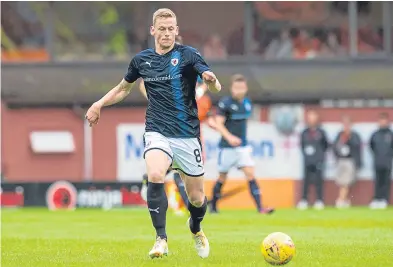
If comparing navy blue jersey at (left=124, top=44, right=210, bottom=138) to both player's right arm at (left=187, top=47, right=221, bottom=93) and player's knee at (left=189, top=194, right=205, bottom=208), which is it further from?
player's knee at (left=189, top=194, right=205, bottom=208)

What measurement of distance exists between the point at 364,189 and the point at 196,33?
18.3ft

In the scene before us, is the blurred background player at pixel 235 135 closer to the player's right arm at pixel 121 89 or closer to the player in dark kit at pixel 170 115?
the player's right arm at pixel 121 89

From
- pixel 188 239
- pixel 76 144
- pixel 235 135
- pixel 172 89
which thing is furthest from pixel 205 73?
pixel 76 144

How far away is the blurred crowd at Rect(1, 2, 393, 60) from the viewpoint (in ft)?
87.4

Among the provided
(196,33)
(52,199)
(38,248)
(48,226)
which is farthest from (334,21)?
(38,248)

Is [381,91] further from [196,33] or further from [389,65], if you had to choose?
[196,33]

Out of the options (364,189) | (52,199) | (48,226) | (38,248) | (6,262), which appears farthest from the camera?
(364,189)

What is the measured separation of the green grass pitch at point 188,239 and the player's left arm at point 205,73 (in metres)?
1.61

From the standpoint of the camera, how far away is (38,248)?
12.3 m

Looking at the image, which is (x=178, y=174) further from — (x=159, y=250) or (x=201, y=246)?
(x=159, y=250)

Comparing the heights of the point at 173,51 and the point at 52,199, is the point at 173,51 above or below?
above

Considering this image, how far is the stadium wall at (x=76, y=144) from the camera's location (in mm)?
25766

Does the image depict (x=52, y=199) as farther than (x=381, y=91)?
No

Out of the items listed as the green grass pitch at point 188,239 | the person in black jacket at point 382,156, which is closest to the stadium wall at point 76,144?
the person in black jacket at point 382,156
